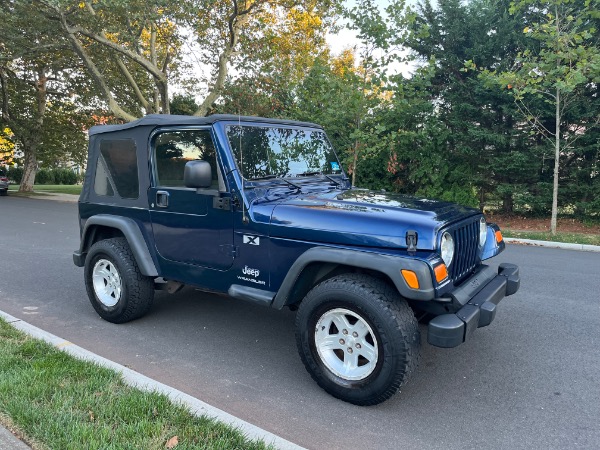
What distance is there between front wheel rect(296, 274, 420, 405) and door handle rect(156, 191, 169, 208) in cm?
162

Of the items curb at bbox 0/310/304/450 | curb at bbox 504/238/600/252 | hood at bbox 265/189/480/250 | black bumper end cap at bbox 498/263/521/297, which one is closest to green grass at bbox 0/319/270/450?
curb at bbox 0/310/304/450

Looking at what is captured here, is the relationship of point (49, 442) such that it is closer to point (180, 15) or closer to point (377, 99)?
point (377, 99)

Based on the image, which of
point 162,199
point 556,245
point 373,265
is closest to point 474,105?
point 556,245

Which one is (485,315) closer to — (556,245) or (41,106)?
(556,245)

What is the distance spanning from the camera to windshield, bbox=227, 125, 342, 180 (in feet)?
12.2

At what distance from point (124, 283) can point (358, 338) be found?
2412 millimetres

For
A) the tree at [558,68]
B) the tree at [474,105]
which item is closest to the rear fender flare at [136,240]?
the tree at [558,68]

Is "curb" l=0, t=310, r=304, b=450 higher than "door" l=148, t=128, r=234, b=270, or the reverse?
"door" l=148, t=128, r=234, b=270

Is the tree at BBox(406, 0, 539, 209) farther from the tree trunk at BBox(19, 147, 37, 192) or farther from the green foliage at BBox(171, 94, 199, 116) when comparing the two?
the tree trunk at BBox(19, 147, 37, 192)

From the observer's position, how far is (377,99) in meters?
10.8

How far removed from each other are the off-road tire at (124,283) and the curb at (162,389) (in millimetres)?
612

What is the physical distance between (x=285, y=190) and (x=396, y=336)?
158 cm

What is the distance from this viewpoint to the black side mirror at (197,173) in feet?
11.1

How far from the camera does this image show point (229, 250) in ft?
11.9
